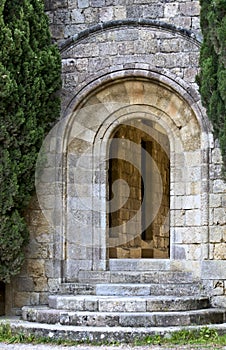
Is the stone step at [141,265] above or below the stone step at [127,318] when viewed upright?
above

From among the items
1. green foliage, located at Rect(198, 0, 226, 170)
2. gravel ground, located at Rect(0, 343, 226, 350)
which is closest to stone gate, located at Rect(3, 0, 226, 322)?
green foliage, located at Rect(198, 0, 226, 170)

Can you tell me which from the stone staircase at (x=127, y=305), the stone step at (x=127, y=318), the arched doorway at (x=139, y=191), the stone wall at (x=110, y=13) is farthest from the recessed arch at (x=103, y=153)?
the arched doorway at (x=139, y=191)

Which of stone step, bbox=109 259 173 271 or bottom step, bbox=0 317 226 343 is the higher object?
stone step, bbox=109 259 173 271

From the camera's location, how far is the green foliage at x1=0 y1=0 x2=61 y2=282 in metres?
8.83

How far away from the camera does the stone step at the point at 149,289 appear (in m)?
8.87

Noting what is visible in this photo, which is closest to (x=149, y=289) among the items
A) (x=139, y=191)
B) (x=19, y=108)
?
(x=19, y=108)

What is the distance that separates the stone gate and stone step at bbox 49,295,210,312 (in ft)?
2.54

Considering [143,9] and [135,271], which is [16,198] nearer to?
[135,271]

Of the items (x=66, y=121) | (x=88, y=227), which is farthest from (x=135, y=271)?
(x=66, y=121)

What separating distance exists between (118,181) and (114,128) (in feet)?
8.62

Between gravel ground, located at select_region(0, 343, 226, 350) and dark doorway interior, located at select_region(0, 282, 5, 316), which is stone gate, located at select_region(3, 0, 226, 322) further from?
gravel ground, located at select_region(0, 343, 226, 350)

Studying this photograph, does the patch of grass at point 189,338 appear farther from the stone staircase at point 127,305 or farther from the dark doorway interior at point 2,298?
the dark doorway interior at point 2,298

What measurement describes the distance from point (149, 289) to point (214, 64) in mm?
2689

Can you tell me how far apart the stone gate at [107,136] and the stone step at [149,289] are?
0.24 metres
